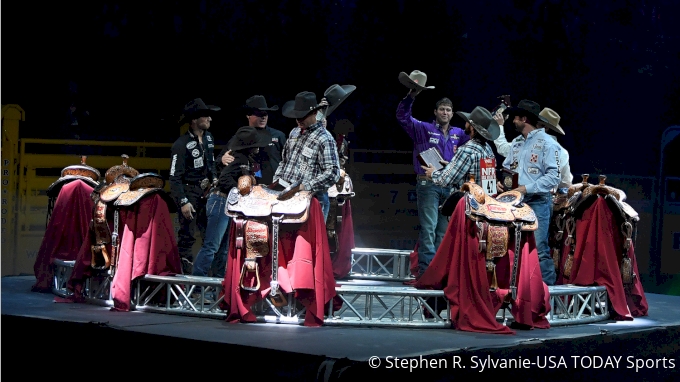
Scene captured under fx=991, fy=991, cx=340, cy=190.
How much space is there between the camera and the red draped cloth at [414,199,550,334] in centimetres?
660

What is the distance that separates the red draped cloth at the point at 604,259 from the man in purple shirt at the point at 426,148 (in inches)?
45.7

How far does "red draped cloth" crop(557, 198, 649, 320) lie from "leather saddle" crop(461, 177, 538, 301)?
3.27ft

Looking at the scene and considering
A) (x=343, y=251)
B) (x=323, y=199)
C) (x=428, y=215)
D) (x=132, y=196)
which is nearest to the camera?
(x=323, y=199)

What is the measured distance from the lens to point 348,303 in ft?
22.4

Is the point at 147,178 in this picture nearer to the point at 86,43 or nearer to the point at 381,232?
the point at 381,232

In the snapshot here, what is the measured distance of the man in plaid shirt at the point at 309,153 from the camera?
695 cm

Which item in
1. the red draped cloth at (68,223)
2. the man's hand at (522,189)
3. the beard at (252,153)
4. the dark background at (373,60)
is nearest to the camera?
the man's hand at (522,189)

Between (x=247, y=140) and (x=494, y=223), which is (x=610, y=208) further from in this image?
(x=247, y=140)

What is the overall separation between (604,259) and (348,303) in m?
2.16

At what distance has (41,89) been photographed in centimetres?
1274

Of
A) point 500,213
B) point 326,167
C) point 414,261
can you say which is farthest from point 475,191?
A: point 414,261

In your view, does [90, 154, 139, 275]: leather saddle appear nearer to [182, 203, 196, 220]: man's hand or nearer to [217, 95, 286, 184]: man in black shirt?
[182, 203, 196, 220]: man's hand

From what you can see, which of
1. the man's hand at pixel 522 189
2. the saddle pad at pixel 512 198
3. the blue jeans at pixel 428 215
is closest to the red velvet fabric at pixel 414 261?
the blue jeans at pixel 428 215

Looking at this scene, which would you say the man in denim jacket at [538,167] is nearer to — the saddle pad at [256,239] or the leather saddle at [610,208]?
the leather saddle at [610,208]
